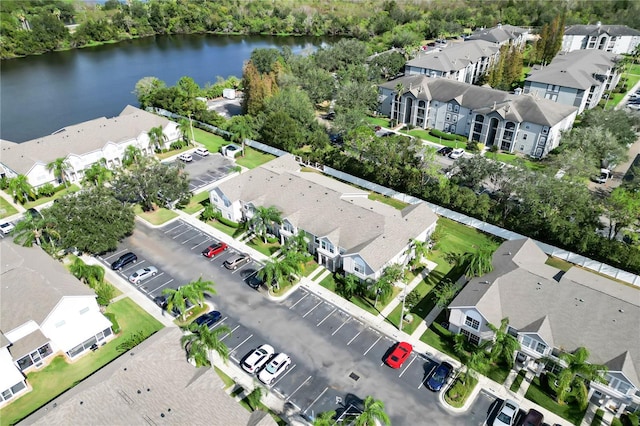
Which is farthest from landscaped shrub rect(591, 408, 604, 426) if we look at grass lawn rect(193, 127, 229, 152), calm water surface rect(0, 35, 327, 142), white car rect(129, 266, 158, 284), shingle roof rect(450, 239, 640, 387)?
calm water surface rect(0, 35, 327, 142)

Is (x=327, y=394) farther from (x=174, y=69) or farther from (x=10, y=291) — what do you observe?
(x=174, y=69)

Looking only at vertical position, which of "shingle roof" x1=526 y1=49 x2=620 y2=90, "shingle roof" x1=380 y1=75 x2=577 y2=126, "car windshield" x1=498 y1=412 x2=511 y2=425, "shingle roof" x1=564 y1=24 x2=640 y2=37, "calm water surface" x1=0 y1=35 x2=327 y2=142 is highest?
"shingle roof" x1=564 y1=24 x2=640 y2=37

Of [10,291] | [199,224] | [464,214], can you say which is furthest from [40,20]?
[464,214]

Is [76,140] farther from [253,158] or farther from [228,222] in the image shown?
[228,222]

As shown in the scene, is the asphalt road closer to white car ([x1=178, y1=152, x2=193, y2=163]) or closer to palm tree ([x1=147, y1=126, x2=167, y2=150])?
white car ([x1=178, y1=152, x2=193, y2=163])

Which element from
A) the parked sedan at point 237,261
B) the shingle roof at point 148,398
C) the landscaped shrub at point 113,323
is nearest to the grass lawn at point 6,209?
the landscaped shrub at point 113,323

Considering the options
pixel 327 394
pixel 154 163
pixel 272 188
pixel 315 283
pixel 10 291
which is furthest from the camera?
pixel 154 163
